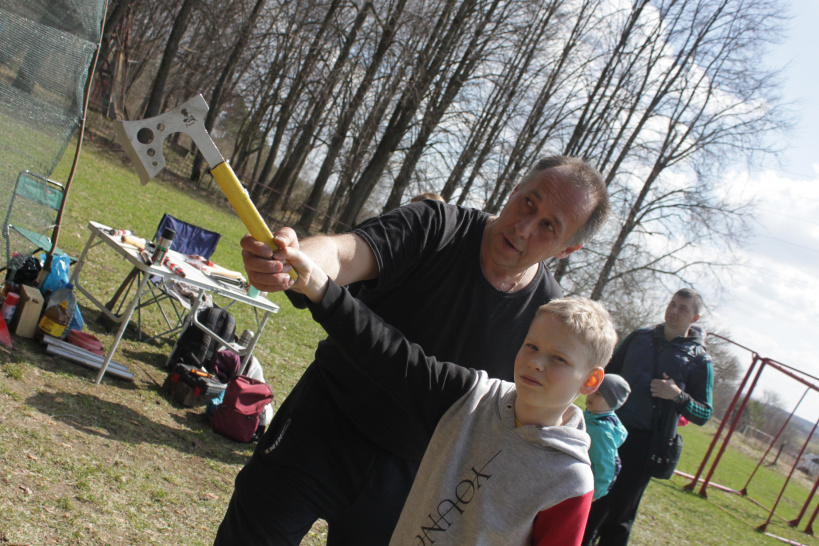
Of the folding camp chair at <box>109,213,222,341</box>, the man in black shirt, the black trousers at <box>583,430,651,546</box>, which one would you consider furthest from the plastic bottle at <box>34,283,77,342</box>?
the black trousers at <box>583,430,651,546</box>

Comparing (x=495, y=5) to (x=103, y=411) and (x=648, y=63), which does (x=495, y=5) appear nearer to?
(x=648, y=63)

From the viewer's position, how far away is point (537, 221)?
2.28m

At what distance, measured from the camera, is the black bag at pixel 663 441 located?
15.7ft

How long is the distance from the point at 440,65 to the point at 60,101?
715 inches

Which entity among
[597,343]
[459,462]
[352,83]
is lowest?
[459,462]

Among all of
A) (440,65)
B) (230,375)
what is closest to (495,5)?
(440,65)

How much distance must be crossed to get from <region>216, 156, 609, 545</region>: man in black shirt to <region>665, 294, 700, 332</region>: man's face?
3166 millimetres

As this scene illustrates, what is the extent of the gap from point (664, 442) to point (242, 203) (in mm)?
4313

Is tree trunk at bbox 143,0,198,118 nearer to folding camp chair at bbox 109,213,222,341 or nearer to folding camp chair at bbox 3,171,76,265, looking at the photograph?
folding camp chair at bbox 109,213,222,341

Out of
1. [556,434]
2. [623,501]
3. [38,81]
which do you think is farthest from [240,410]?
[556,434]

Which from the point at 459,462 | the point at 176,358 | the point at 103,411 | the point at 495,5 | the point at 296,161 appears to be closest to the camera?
the point at 459,462

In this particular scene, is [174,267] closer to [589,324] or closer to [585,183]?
[585,183]

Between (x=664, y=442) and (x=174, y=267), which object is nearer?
(x=664, y=442)

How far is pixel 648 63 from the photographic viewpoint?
21.8 metres
